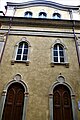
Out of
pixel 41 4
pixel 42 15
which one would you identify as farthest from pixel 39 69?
pixel 41 4

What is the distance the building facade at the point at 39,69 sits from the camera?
8.43 metres

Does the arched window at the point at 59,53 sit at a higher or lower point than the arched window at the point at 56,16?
lower

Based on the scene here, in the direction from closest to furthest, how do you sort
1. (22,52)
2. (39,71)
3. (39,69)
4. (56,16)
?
(39,71) → (39,69) → (22,52) → (56,16)

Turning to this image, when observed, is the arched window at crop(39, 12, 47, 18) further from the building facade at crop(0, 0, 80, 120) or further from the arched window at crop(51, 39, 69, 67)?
the arched window at crop(51, 39, 69, 67)

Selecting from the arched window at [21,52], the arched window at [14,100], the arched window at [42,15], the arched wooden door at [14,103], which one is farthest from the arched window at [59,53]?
the arched window at [42,15]

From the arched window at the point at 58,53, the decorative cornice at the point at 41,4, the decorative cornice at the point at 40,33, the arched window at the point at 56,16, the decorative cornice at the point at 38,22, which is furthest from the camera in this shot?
the decorative cornice at the point at 41,4

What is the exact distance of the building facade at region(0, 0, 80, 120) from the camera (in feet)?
27.7

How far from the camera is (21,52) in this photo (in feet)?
36.0

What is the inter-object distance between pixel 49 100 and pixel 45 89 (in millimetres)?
730

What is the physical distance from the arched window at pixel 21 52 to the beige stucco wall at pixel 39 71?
262 mm

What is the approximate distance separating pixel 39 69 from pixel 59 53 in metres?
2.20

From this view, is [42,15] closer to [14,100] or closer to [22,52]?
[22,52]

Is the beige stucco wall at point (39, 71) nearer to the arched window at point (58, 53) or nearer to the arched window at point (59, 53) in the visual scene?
the arched window at point (59, 53)

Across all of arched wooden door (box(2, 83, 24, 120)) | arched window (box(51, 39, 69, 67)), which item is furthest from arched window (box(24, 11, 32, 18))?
arched wooden door (box(2, 83, 24, 120))
